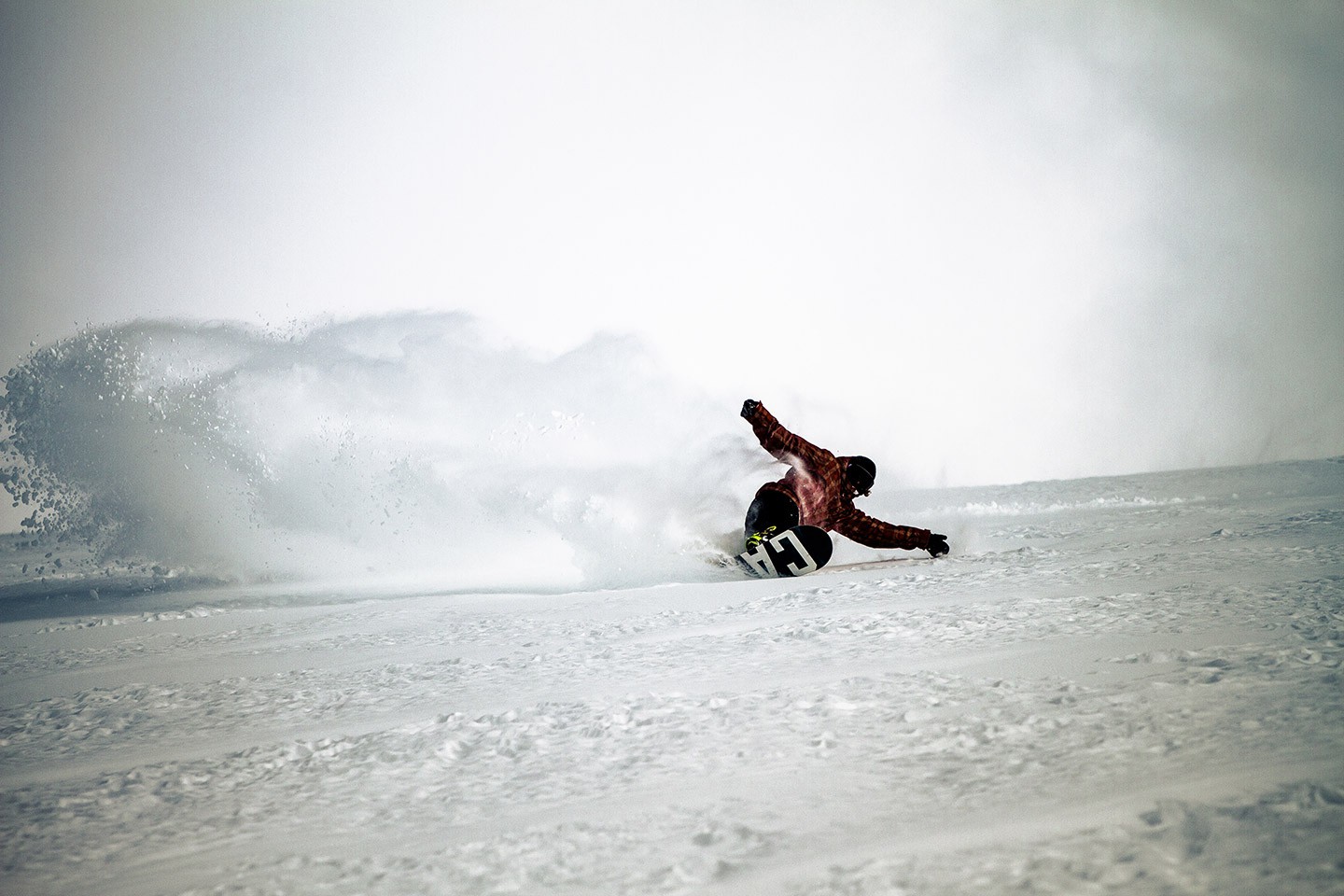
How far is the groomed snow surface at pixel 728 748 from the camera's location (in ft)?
4.97

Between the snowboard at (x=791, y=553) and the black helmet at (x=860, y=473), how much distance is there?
55 centimetres

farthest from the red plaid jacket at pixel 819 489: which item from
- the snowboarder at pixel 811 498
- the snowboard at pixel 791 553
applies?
the snowboard at pixel 791 553

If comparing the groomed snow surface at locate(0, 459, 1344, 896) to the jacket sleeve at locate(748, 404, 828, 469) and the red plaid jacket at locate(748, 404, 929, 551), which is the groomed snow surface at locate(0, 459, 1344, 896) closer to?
the red plaid jacket at locate(748, 404, 929, 551)

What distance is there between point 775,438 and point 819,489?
1.46 feet

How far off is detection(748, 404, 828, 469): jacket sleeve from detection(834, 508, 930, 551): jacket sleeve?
1.50ft

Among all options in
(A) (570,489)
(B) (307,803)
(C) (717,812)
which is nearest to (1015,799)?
(C) (717,812)

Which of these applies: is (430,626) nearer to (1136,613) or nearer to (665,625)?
(665,625)

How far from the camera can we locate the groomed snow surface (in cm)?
151

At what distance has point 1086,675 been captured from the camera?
96.2 inches

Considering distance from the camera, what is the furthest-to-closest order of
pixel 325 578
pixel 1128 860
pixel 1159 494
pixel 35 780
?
pixel 1159 494
pixel 325 578
pixel 35 780
pixel 1128 860

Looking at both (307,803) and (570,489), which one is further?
(570,489)

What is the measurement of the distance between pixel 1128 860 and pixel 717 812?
0.74 m

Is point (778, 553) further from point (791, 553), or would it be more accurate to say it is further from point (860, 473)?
point (860, 473)

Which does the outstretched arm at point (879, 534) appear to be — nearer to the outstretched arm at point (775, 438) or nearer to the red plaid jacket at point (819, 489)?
the red plaid jacket at point (819, 489)
